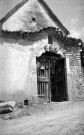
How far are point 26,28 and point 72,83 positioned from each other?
4397mm

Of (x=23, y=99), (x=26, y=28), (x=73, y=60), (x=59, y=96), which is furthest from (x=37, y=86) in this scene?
(x=26, y=28)

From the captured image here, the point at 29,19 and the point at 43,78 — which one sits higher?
the point at 29,19

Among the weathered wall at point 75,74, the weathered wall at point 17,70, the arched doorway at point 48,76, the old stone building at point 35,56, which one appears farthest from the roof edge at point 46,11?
the arched doorway at point 48,76

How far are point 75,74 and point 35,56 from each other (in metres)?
2.78

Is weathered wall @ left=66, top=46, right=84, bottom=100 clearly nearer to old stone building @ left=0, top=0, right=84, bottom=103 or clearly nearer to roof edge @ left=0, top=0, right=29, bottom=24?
old stone building @ left=0, top=0, right=84, bottom=103

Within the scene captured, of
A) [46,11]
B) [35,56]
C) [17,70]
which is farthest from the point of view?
[46,11]

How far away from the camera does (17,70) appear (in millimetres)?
9812

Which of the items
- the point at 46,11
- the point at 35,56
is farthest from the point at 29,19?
the point at 35,56

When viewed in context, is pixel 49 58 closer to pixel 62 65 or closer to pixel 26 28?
pixel 62 65

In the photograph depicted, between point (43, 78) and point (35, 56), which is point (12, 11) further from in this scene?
point (43, 78)

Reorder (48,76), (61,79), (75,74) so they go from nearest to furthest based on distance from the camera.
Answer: (48,76) < (75,74) < (61,79)

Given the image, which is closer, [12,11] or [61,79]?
[12,11]

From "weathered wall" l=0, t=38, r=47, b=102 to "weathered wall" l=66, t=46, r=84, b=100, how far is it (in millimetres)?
2277

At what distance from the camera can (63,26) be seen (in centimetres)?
1289
